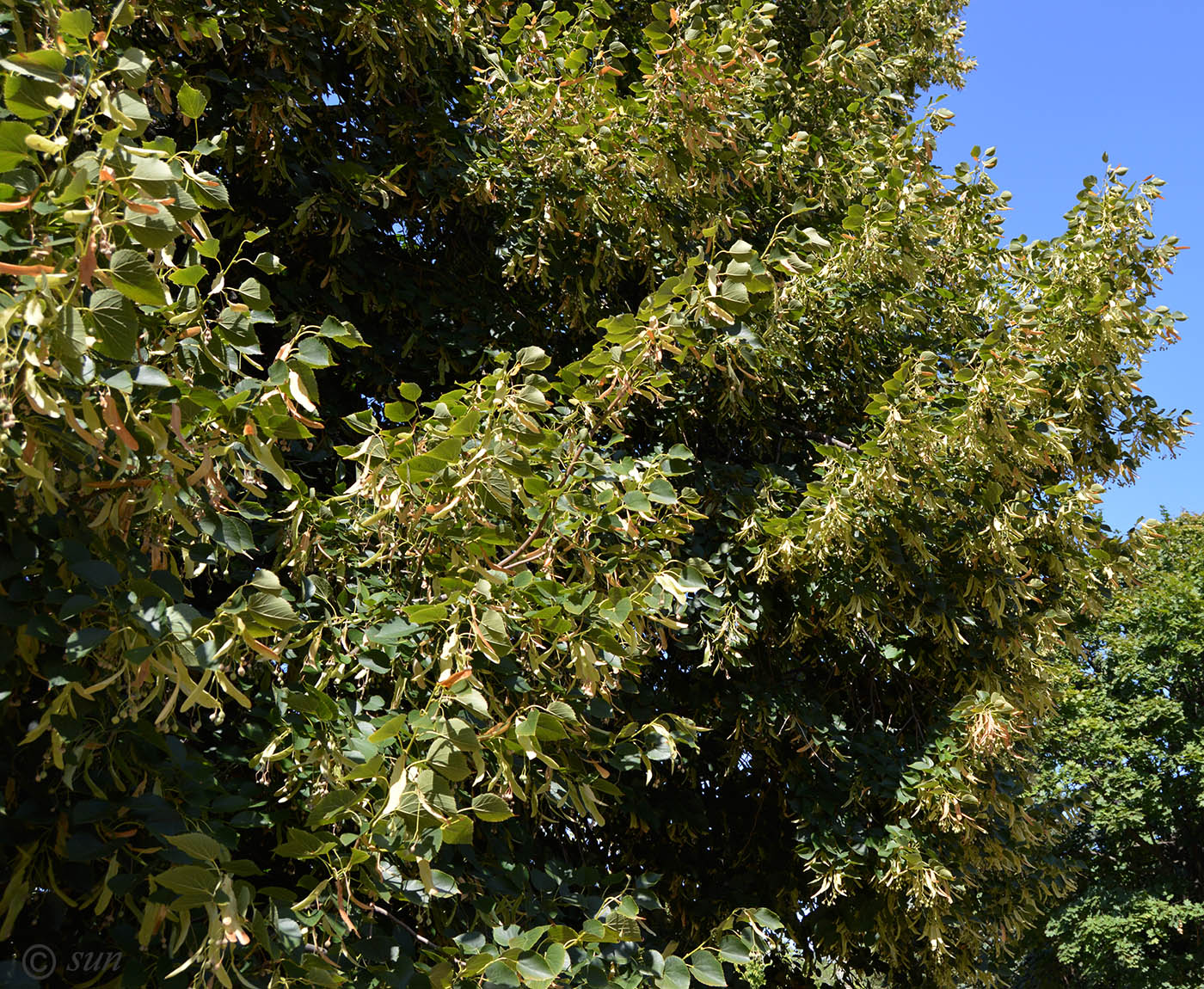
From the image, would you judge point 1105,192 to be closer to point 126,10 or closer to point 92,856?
point 126,10

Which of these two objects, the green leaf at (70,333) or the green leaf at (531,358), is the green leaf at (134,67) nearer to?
the green leaf at (70,333)

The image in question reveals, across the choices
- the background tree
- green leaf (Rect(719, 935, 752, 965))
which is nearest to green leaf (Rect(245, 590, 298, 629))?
green leaf (Rect(719, 935, 752, 965))

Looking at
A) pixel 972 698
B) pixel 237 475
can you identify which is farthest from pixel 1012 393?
pixel 237 475

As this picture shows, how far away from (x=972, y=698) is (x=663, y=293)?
2.74 m

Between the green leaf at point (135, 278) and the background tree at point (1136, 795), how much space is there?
18.8 meters

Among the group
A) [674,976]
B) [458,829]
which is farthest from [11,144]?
[674,976]

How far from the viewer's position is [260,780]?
8.43ft

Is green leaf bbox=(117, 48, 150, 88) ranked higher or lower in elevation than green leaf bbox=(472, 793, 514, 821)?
higher

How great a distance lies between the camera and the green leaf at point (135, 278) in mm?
1705

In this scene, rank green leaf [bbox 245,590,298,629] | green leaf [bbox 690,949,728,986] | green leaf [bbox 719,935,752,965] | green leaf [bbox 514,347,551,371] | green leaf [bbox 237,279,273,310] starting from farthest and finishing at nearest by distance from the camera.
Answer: green leaf [bbox 514,347,551,371]
green leaf [bbox 719,935,752,965]
green leaf [bbox 690,949,728,986]
green leaf [bbox 237,279,273,310]
green leaf [bbox 245,590,298,629]

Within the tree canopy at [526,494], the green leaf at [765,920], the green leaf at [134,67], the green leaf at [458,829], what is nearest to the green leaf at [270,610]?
the tree canopy at [526,494]

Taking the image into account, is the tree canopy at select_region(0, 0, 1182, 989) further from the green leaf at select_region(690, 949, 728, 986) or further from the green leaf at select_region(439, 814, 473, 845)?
the green leaf at select_region(690, 949, 728, 986)

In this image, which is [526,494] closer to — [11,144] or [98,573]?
[98,573]

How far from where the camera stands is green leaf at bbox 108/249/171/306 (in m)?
1.71
